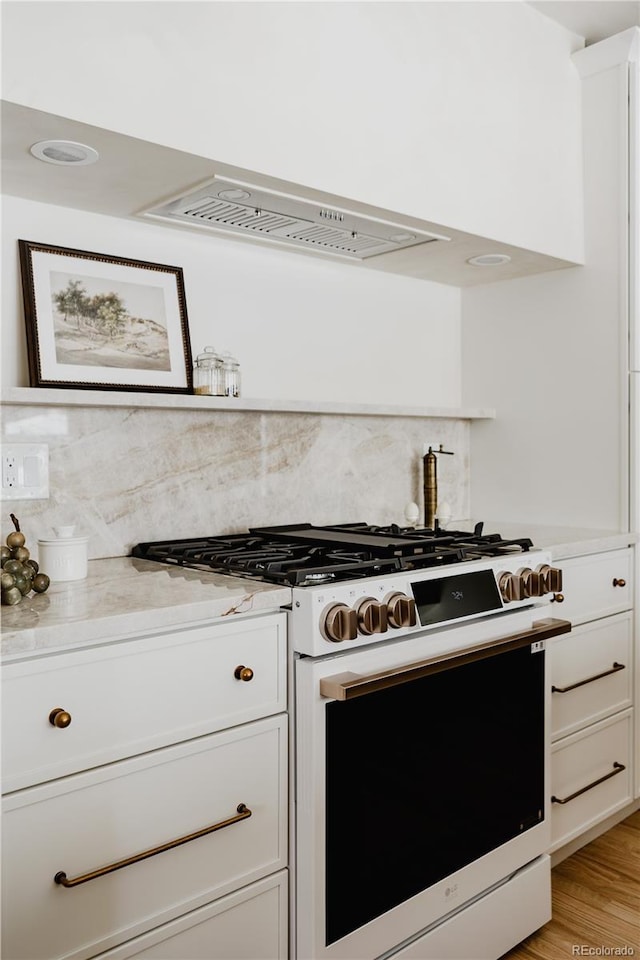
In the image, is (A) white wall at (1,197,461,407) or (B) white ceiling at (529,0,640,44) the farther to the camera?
(B) white ceiling at (529,0,640,44)

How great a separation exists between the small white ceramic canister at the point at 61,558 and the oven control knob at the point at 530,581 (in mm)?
1040

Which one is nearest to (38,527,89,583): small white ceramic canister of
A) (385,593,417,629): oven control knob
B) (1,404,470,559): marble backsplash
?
(1,404,470,559): marble backsplash

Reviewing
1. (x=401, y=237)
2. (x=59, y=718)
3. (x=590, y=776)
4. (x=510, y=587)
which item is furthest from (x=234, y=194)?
(x=590, y=776)

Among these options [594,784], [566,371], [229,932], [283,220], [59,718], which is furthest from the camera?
[566,371]

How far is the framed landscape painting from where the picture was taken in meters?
1.90

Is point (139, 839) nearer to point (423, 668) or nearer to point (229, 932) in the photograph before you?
point (229, 932)

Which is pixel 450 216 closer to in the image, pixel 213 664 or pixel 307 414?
pixel 307 414

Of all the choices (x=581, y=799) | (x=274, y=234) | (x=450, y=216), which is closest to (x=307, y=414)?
(x=274, y=234)

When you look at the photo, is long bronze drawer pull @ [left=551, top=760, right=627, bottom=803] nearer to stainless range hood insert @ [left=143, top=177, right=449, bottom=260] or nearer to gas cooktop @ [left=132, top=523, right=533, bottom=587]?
gas cooktop @ [left=132, top=523, right=533, bottom=587]

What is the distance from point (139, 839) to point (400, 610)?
25.4 inches

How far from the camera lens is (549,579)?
2.01 meters

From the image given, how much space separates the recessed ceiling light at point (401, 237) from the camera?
7.43 ft

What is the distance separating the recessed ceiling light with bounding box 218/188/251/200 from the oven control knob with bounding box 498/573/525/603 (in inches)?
43.1

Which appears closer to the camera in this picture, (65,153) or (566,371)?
(65,153)
